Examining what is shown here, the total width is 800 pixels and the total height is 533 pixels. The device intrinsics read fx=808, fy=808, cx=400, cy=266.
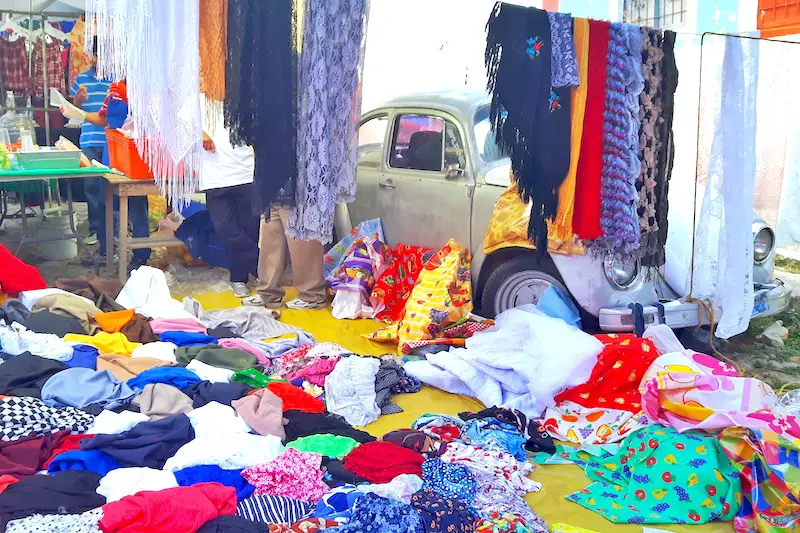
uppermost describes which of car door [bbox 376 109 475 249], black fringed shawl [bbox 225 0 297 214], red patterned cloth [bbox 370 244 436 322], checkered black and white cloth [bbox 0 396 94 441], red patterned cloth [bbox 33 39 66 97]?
red patterned cloth [bbox 33 39 66 97]

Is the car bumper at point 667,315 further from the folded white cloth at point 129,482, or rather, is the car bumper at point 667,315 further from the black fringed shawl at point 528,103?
the folded white cloth at point 129,482

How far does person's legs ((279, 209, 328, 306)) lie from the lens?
666 cm

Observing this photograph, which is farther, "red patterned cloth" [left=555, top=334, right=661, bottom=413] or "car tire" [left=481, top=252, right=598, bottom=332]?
"car tire" [left=481, top=252, right=598, bottom=332]

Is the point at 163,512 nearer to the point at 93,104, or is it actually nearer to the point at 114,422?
the point at 114,422

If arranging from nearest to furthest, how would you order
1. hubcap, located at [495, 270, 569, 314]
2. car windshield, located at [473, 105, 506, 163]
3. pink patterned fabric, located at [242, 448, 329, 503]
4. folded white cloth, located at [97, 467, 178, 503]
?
folded white cloth, located at [97, 467, 178, 503] → pink patterned fabric, located at [242, 448, 329, 503] → hubcap, located at [495, 270, 569, 314] → car windshield, located at [473, 105, 506, 163]

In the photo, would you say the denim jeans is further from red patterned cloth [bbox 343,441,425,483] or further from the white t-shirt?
red patterned cloth [bbox 343,441,425,483]

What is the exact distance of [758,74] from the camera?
Result: 4.75 metres

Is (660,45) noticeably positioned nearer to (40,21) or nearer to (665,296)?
(665,296)

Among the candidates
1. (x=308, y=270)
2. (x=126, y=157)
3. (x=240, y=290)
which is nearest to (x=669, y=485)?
(x=308, y=270)

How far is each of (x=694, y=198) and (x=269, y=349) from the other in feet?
9.40

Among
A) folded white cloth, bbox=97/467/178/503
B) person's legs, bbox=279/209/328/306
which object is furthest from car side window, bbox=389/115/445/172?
folded white cloth, bbox=97/467/178/503

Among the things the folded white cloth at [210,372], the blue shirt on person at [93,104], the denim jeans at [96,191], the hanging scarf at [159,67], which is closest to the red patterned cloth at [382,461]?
the folded white cloth at [210,372]

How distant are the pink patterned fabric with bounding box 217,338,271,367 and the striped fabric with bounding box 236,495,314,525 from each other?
73.0 inches

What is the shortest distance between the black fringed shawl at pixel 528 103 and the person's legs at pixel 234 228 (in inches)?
136
